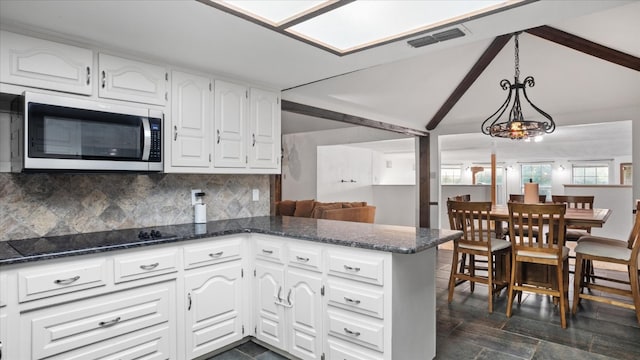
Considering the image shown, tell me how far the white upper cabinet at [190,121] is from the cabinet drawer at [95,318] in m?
0.91

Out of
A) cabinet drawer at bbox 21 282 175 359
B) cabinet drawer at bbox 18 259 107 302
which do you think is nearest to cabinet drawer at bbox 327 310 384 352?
cabinet drawer at bbox 21 282 175 359

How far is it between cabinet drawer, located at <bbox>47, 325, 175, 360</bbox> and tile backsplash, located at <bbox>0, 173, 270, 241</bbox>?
32.2 inches

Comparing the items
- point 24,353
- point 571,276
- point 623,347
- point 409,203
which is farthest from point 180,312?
point 409,203

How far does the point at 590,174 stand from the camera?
13.1 m

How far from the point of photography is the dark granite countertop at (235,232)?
192 cm

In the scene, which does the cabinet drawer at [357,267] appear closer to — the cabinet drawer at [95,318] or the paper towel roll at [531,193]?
the cabinet drawer at [95,318]

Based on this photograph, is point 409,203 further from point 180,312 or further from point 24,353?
point 24,353

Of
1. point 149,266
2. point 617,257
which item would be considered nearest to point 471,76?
point 617,257

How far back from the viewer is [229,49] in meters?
2.40

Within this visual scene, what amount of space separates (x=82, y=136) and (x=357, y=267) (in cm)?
181

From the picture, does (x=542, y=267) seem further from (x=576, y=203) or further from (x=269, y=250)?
(x=269, y=250)

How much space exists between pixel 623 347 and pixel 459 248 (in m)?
1.40

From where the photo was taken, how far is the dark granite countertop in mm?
1920

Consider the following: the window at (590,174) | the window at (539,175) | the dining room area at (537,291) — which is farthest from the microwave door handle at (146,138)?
the window at (590,174)
